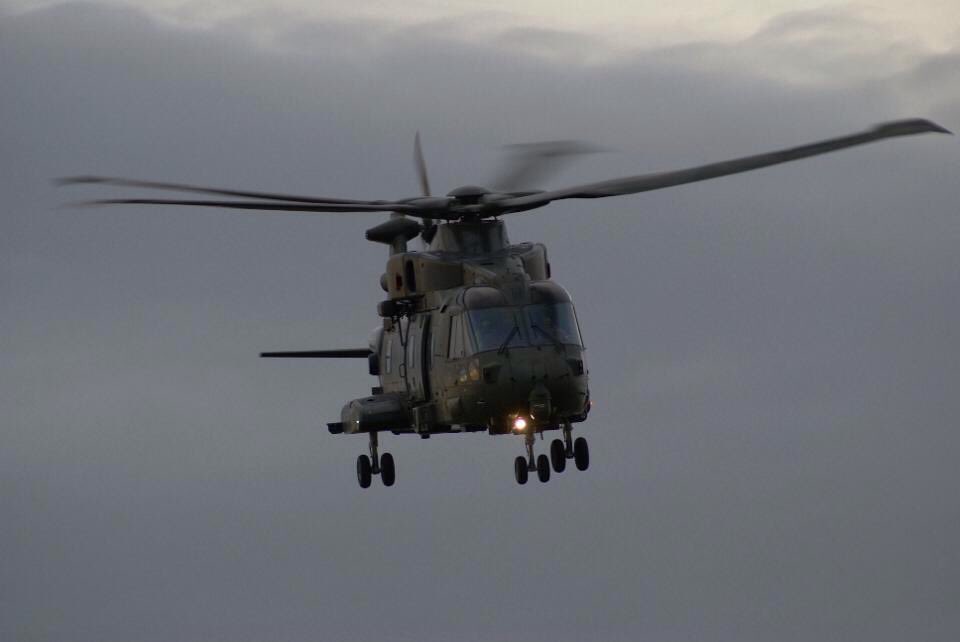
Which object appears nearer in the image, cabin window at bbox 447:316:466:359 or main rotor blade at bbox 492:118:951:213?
main rotor blade at bbox 492:118:951:213

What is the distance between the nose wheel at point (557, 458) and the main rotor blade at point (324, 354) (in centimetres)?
819

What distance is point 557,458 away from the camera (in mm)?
47219

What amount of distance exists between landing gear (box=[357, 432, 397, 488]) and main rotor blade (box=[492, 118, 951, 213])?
841 cm

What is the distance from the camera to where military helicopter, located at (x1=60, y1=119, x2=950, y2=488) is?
45219 mm

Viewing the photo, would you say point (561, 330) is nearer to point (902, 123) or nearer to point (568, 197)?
point (568, 197)

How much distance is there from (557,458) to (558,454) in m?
0.11

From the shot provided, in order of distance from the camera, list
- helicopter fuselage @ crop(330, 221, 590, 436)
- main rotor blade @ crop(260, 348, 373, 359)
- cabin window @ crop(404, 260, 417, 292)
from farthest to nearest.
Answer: main rotor blade @ crop(260, 348, 373, 359) → cabin window @ crop(404, 260, 417, 292) → helicopter fuselage @ crop(330, 221, 590, 436)

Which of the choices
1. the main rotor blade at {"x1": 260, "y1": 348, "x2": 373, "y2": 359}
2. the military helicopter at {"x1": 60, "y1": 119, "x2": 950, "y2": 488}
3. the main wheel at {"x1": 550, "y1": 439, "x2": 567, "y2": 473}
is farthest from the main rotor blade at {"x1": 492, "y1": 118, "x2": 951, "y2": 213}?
the main rotor blade at {"x1": 260, "y1": 348, "x2": 373, "y2": 359}

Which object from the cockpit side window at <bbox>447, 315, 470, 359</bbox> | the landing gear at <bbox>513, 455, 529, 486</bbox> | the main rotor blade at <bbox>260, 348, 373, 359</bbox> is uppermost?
the main rotor blade at <bbox>260, 348, 373, 359</bbox>

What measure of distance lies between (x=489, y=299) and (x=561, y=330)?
1966 mm

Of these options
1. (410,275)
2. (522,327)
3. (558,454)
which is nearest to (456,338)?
(522,327)

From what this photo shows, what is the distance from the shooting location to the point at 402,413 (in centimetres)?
5012

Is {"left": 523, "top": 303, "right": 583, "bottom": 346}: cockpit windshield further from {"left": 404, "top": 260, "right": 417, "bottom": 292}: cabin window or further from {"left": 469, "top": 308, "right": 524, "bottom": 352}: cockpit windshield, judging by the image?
{"left": 404, "top": 260, "right": 417, "bottom": 292}: cabin window

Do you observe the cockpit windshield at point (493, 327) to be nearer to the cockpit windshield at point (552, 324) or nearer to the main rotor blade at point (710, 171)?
the cockpit windshield at point (552, 324)
